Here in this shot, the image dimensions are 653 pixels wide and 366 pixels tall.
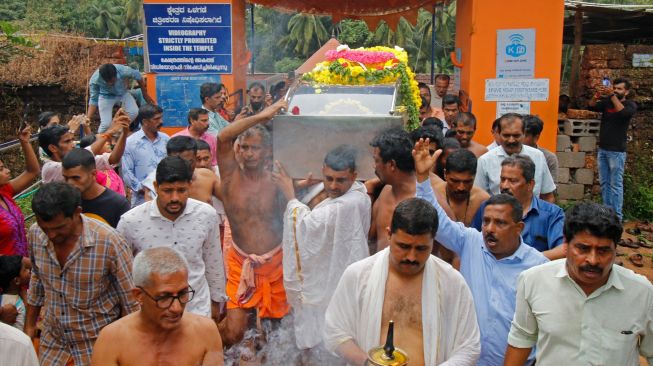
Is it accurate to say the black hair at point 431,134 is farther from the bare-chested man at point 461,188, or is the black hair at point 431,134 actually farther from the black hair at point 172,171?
the black hair at point 172,171

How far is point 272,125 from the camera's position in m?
5.39

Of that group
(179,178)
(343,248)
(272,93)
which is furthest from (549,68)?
(179,178)

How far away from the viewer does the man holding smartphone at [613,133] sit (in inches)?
359

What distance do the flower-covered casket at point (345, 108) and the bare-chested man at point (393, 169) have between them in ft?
1.70

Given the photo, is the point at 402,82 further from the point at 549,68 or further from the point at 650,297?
the point at 650,297

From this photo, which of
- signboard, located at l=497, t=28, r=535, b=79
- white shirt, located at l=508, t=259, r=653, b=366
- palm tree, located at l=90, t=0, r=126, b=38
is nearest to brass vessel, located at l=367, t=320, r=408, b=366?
white shirt, located at l=508, t=259, r=653, b=366

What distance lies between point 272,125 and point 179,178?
4.49 ft

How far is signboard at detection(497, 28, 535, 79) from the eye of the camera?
915cm

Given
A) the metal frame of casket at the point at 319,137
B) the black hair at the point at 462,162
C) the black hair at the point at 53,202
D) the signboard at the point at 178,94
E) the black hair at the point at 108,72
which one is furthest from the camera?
the signboard at the point at 178,94

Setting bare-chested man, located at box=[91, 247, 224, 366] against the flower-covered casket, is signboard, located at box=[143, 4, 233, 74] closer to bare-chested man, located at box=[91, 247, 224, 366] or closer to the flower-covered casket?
the flower-covered casket

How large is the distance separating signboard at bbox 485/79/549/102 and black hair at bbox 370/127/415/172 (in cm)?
533

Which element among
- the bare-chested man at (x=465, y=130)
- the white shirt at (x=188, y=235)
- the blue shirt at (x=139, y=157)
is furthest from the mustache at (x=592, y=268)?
the blue shirt at (x=139, y=157)

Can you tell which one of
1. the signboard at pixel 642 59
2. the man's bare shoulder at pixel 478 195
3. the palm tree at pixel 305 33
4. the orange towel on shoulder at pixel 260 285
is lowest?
the orange towel on shoulder at pixel 260 285

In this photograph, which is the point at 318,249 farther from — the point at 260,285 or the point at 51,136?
the point at 51,136
